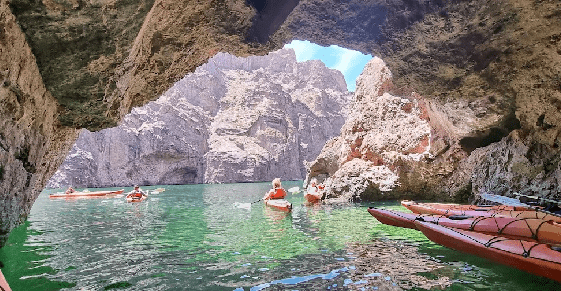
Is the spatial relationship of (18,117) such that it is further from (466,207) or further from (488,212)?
(466,207)

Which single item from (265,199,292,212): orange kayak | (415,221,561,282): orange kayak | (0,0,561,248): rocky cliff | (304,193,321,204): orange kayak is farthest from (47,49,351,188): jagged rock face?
(415,221,561,282): orange kayak

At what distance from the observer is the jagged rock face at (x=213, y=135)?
200 ft

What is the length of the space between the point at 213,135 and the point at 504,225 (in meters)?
68.9

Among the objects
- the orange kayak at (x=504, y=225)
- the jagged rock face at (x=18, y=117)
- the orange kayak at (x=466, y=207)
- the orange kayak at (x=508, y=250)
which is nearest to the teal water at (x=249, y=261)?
the orange kayak at (x=508, y=250)

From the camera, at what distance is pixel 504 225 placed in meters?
6.77

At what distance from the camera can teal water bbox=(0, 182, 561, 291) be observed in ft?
15.9

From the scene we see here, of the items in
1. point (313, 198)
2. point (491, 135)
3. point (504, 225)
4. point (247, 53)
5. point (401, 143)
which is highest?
point (247, 53)

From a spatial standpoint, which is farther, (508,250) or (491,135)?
(491,135)

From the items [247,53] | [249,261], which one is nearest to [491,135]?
[247,53]

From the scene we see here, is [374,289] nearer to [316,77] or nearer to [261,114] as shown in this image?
[261,114]

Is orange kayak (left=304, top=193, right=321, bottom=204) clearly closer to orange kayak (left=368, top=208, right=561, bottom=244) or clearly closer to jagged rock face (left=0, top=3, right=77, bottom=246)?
orange kayak (left=368, top=208, right=561, bottom=244)

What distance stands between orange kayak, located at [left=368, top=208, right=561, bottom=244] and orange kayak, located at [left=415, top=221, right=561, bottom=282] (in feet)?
3.08

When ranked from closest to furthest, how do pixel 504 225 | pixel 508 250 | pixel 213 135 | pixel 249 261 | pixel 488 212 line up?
pixel 508 250 → pixel 249 261 → pixel 504 225 → pixel 488 212 → pixel 213 135

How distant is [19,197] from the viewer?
535 cm
